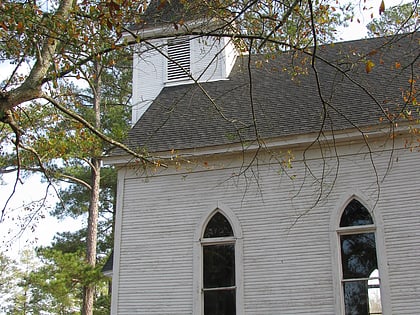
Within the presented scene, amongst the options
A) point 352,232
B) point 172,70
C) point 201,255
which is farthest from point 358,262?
point 172,70

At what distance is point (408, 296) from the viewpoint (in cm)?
1002

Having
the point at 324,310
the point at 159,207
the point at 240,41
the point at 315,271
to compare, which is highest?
the point at 240,41

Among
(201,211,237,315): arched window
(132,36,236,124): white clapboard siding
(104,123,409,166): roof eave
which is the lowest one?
(201,211,237,315): arched window

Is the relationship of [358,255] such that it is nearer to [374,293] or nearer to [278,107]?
[374,293]

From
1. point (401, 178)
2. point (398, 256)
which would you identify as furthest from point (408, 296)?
point (401, 178)

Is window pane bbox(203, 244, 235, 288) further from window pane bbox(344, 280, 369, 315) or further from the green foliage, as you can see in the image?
the green foliage

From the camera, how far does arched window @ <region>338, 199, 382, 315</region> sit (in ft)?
33.8

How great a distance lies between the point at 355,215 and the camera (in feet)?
35.9

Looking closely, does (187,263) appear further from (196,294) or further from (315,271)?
(315,271)

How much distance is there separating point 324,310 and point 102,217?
20.0m

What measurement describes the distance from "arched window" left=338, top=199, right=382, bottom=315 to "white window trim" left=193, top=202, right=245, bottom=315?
1900 mm

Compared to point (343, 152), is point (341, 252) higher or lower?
lower

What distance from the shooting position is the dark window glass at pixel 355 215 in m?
10.8


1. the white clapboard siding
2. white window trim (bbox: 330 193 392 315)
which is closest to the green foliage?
the white clapboard siding
